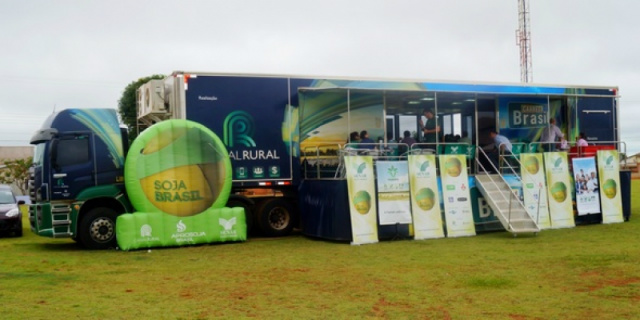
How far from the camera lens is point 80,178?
1547cm

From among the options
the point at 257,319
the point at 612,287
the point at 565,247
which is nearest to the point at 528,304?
the point at 612,287

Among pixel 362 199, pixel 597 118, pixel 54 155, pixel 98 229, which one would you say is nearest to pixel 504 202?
pixel 362 199

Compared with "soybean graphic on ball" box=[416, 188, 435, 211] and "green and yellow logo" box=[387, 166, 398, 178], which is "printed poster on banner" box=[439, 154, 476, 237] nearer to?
"soybean graphic on ball" box=[416, 188, 435, 211]

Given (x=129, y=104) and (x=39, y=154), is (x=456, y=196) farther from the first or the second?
(x=129, y=104)

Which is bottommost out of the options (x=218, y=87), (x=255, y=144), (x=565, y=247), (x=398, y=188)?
(x=565, y=247)

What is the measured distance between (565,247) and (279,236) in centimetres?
677

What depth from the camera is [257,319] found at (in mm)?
7898

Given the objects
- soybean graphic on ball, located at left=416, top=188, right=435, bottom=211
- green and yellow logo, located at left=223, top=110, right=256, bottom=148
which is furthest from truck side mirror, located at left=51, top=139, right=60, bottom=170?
soybean graphic on ball, located at left=416, top=188, right=435, bottom=211

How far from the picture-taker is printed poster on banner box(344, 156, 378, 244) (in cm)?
1568

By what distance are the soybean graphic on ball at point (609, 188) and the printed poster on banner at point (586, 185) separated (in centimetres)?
30

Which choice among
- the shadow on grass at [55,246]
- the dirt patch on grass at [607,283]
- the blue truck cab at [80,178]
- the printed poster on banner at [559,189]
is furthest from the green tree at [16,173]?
the dirt patch on grass at [607,283]

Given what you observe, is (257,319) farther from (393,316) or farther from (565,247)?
(565,247)

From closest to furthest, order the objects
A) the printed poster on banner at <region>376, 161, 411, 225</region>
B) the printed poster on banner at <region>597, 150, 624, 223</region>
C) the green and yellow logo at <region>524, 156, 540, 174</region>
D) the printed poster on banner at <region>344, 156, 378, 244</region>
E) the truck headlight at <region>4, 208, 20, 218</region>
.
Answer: the printed poster on banner at <region>344, 156, 378, 244</region>, the printed poster on banner at <region>376, 161, 411, 225</region>, the green and yellow logo at <region>524, 156, 540, 174</region>, the truck headlight at <region>4, 208, 20, 218</region>, the printed poster on banner at <region>597, 150, 624, 223</region>

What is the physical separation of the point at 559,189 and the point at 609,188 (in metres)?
2.16
